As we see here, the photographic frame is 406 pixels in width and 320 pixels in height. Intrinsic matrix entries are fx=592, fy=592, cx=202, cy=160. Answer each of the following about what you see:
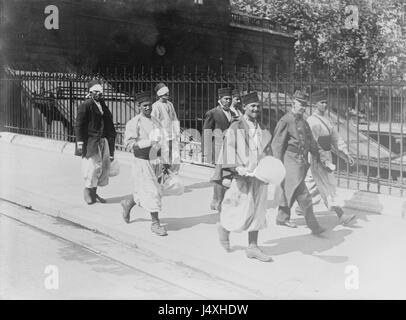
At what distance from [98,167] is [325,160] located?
341 centimetres

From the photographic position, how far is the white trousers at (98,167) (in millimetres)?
8820

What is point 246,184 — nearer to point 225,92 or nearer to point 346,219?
point 346,219

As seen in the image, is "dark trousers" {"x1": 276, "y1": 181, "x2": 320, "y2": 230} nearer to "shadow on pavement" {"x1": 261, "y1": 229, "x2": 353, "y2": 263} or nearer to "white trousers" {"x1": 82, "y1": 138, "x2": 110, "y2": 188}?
"shadow on pavement" {"x1": 261, "y1": 229, "x2": 353, "y2": 263}

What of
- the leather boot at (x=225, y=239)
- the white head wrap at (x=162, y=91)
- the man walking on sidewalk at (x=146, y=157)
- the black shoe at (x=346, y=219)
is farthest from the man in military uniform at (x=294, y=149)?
the white head wrap at (x=162, y=91)

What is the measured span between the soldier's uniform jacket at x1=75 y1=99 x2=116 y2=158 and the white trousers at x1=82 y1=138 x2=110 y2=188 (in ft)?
0.30

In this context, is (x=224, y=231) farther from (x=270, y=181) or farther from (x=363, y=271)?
(x=363, y=271)

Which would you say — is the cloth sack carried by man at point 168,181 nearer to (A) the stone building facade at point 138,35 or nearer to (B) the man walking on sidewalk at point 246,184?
(B) the man walking on sidewalk at point 246,184

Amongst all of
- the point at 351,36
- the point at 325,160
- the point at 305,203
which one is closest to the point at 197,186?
the point at 325,160

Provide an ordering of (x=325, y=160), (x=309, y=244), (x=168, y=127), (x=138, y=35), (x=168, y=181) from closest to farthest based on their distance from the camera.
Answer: (x=309, y=244), (x=168, y=181), (x=325, y=160), (x=168, y=127), (x=138, y=35)

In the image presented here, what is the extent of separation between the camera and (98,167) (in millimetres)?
8922

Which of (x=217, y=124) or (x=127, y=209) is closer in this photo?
(x=127, y=209)

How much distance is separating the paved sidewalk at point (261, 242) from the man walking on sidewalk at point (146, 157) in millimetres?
373
